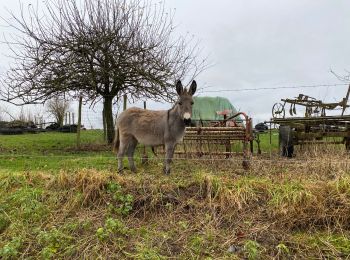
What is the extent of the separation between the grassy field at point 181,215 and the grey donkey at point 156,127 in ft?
3.98

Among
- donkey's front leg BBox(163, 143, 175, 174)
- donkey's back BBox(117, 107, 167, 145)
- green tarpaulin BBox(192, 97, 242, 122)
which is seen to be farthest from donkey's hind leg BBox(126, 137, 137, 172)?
green tarpaulin BBox(192, 97, 242, 122)

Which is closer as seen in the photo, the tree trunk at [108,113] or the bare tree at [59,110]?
the tree trunk at [108,113]

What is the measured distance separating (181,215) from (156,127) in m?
3.01

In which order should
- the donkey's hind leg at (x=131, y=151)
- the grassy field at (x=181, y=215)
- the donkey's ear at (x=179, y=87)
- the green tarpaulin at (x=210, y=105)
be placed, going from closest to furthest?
the grassy field at (x=181, y=215) → the donkey's ear at (x=179, y=87) → the donkey's hind leg at (x=131, y=151) → the green tarpaulin at (x=210, y=105)

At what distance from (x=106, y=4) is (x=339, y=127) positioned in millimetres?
9915

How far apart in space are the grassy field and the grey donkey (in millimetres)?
1214

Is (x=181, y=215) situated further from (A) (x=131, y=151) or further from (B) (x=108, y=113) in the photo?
(B) (x=108, y=113)

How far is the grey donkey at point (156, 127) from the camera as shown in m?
7.60

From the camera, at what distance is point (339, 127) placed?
35.6 feet

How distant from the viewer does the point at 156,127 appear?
8211mm

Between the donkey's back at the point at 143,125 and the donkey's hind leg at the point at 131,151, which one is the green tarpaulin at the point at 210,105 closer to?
the donkey's hind leg at the point at 131,151

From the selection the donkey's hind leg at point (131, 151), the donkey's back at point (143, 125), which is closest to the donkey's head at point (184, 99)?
the donkey's back at point (143, 125)

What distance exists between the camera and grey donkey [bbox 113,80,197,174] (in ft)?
24.9

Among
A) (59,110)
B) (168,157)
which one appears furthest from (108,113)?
(59,110)
